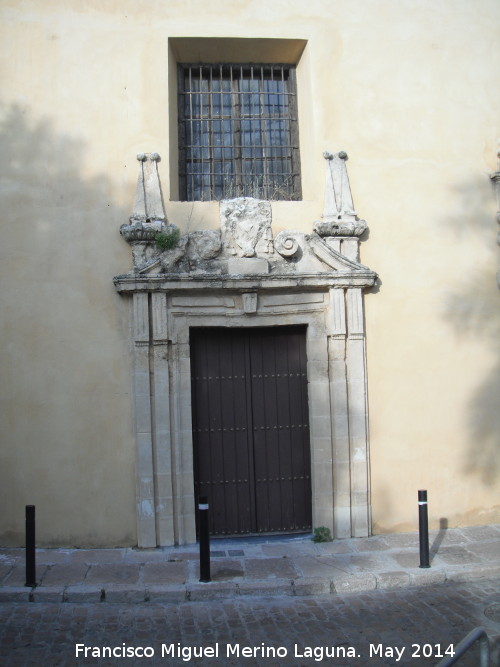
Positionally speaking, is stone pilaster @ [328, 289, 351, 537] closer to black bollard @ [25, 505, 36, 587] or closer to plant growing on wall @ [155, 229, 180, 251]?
plant growing on wall @ [155, 229, 180, 251]

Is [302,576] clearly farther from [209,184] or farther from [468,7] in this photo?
[468,7]

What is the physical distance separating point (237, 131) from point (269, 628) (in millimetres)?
5679

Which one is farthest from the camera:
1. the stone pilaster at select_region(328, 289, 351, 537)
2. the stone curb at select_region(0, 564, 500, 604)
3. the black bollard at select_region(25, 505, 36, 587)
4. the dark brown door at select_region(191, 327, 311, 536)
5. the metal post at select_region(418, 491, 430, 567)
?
the dark brown door at select_region(191, 327, 311, 536)

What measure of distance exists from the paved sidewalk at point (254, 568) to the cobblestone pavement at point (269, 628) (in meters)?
0.10

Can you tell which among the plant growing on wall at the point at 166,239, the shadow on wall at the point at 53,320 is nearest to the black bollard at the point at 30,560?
the shadow on wall at the point at 53,320

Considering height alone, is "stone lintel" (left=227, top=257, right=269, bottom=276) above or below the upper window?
below

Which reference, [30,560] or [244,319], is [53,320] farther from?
[30,560]

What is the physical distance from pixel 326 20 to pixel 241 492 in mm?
5707

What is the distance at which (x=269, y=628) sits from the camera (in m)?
5.11

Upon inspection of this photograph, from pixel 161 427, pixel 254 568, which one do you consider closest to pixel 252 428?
pixel 161 427

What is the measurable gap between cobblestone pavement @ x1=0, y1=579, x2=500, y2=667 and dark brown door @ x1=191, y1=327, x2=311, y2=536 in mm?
1639

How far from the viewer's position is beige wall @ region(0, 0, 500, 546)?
270 inches

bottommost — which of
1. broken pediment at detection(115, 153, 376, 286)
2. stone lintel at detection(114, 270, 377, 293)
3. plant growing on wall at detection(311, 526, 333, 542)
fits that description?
plant growing on wall at detection(311, 526, 333, 542)

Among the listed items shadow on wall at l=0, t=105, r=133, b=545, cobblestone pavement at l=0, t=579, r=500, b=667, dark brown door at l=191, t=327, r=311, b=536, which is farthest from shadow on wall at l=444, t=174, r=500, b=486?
shadow on wall at l=0, t=105, r=133, b=545
